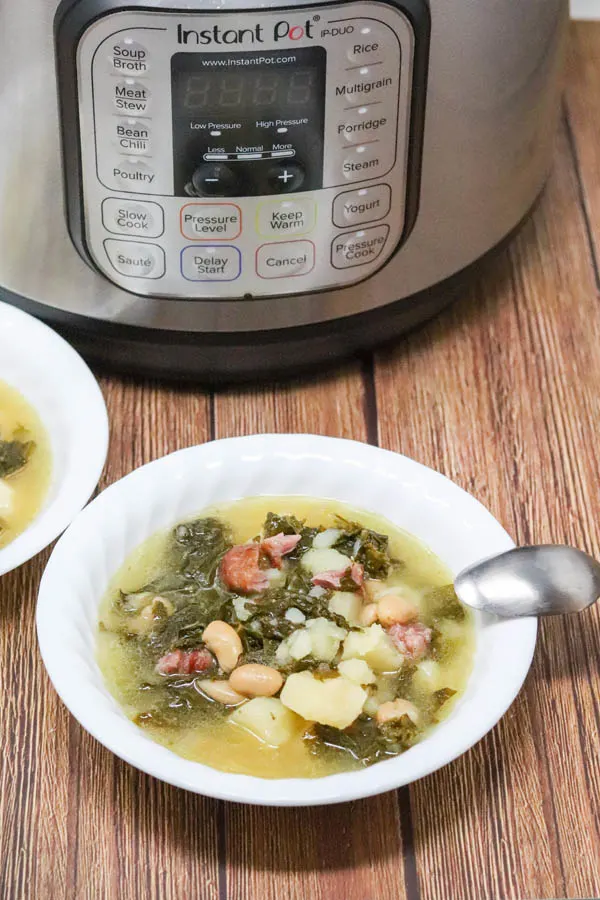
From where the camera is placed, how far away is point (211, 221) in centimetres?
85

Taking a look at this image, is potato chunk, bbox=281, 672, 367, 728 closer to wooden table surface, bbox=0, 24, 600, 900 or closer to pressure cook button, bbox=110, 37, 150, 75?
wooden table surface, bbox=0, 24, 600, 900

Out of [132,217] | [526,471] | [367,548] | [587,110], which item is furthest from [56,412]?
[587,110]

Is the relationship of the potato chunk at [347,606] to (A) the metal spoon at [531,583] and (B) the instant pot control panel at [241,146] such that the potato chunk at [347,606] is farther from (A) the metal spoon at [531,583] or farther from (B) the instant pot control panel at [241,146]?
(B) the instant pot control panel at [241,146]

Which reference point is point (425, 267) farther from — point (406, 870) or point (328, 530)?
point (406, 870)

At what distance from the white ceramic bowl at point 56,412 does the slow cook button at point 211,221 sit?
14cm

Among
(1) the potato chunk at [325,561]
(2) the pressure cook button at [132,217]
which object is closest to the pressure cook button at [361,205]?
(2) the pressure cook button at [132,217]

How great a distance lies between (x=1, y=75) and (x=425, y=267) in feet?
1.17

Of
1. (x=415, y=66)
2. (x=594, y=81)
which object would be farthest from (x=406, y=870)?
(x=594, y=81)

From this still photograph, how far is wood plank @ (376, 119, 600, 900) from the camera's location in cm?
73

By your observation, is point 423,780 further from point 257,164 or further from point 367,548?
point 257,164

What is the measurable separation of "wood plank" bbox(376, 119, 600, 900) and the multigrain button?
220mm

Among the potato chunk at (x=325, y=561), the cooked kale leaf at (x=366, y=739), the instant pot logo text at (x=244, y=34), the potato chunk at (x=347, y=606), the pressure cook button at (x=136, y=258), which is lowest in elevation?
the cooked kale leaf at (x=366, y=739)

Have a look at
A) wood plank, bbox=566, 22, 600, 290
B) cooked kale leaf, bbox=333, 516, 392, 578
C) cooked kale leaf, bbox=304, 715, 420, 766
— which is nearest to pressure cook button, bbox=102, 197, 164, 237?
cooked kale leaf, bbox=333, 516, 392, 578

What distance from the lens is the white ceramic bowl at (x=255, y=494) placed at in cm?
66
